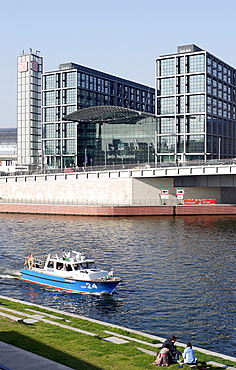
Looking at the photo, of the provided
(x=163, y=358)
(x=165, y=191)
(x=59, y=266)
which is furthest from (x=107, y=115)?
(x=163, y=358)

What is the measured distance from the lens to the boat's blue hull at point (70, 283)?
4253 centimetres

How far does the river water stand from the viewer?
115 feet

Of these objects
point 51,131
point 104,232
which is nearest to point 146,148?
point 51,131

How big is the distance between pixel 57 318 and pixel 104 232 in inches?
2039

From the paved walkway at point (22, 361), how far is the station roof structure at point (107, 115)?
4988 inches

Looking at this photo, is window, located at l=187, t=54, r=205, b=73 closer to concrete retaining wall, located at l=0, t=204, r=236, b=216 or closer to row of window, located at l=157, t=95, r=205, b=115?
row of window, located at l=157, t=95, r=205, b=115

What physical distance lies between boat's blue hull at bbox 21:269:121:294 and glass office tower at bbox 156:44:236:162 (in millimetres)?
110004

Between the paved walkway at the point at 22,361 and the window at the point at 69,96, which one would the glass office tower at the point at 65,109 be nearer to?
the window at the point at 69,96

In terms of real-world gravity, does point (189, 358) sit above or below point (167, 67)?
below

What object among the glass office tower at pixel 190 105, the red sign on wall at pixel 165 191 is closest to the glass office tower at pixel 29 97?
the glass office tower at pixel 190 105

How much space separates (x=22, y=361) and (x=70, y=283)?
80.2 feet

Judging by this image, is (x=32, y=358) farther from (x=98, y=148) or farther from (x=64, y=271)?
(x=98, y=148)

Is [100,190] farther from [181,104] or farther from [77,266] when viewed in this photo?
[77,266]

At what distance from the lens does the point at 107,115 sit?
15738 centimetres
